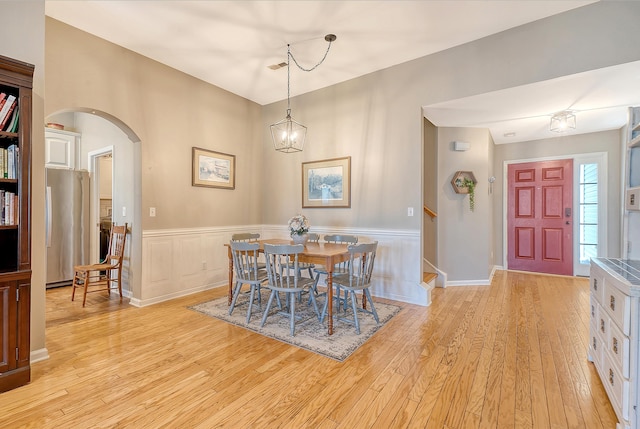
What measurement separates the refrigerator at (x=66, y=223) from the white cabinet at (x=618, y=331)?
6.20 metres

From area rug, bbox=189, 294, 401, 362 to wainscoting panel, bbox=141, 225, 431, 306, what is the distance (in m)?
0.39

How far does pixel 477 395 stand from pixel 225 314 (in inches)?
98.7

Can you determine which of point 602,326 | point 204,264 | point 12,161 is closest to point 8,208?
point 12,161

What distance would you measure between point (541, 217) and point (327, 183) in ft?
13.5

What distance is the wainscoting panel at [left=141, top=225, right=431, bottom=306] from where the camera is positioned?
145 inches

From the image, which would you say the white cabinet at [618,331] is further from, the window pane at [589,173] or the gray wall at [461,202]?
the window pane at [589,173]

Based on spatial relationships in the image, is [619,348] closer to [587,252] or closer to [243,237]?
[243,237]

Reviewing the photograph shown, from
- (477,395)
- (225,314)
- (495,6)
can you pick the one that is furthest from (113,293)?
(495,6)

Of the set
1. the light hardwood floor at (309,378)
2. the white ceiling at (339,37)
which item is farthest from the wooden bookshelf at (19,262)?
the white ceiling at (339,37)

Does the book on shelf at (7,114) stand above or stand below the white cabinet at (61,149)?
below

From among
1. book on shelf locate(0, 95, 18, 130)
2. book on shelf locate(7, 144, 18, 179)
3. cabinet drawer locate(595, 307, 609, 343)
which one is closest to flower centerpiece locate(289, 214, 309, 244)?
book on shelf locate(7, 144, 18, 179)

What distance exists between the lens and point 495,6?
2.69 metres

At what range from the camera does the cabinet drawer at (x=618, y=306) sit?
152 cm

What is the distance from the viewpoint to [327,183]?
4477 mm
